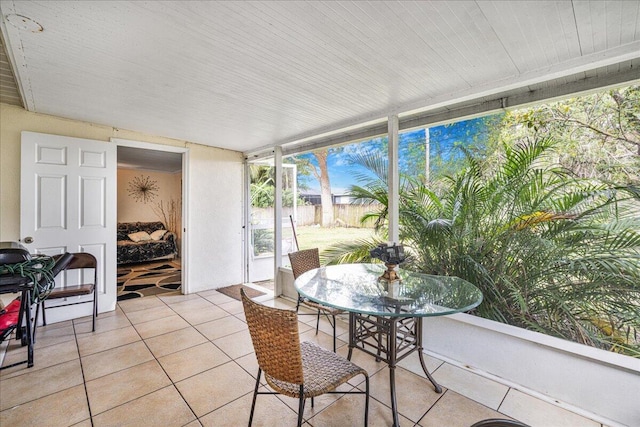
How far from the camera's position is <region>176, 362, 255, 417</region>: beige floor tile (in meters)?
1.81

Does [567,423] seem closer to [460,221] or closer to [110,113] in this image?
[460,221]

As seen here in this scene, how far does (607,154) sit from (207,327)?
4.40m

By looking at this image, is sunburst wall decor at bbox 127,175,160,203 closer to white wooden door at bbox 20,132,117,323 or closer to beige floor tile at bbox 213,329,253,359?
white wooden door at bbox 20,132,117,323

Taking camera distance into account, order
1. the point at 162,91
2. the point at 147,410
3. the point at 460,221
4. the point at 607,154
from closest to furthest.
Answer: the point at 147,410 → the point at 162,91 → the point at 460,221 → the point at 607,154

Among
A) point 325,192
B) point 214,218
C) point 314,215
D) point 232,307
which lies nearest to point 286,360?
point 232,307

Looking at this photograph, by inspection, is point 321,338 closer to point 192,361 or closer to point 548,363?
point 192,361

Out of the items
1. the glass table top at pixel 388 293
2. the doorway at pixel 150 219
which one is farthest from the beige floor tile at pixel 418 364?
the doorway at pixel 150 219

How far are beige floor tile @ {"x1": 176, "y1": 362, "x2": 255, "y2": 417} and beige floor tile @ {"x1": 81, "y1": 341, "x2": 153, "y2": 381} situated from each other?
0.60 metres

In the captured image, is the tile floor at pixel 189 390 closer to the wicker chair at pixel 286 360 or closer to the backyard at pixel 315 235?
the wicker chair at pixel 286 360

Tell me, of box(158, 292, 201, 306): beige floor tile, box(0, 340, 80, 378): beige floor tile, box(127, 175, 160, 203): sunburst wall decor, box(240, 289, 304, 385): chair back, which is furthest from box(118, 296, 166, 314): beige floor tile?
box(127, 175, 160, 203): sunburst wall decor

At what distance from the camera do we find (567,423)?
162cm

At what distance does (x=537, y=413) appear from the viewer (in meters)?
1.71

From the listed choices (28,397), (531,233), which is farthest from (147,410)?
(531,233)

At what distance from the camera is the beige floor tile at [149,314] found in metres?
3.13
